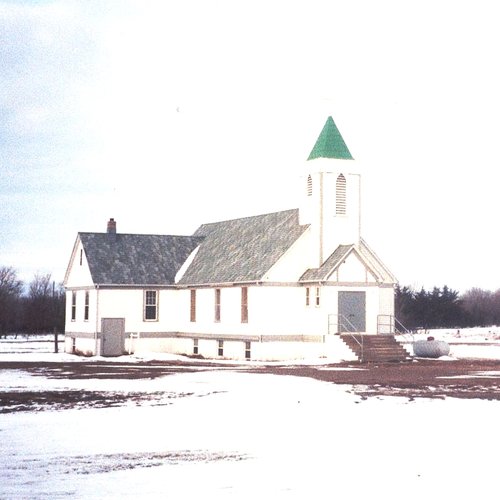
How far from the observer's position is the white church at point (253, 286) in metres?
48.3

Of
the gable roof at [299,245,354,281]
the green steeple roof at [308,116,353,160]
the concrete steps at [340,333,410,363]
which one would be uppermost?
the green steeple roof at [308,116,353,160]

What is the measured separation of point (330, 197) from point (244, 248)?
6.68 meters

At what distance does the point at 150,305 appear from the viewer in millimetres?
55844

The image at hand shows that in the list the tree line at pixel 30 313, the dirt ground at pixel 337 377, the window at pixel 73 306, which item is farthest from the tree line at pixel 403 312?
the dirt ground at pixel 337 377

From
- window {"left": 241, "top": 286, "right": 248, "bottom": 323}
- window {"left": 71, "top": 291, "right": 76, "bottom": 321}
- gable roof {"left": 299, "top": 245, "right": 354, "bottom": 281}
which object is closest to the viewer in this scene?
gable roof {"left": 299, "top": 245, "right": 354, "bottom": 281}

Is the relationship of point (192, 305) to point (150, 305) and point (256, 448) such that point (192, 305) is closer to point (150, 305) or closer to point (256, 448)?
point (150, 305)

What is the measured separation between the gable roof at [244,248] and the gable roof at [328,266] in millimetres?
1771

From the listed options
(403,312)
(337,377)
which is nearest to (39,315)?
(403,312)

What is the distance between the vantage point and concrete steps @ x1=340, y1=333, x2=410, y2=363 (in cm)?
4594

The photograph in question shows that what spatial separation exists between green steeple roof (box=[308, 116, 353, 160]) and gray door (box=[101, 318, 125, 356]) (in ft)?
47.8

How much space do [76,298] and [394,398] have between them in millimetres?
34827

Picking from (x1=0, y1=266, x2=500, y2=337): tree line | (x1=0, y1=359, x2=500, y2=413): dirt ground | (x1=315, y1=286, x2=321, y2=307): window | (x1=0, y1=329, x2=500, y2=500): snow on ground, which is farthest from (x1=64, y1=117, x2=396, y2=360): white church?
(x1=0, y1=266, x2=500, y2=337): tree line

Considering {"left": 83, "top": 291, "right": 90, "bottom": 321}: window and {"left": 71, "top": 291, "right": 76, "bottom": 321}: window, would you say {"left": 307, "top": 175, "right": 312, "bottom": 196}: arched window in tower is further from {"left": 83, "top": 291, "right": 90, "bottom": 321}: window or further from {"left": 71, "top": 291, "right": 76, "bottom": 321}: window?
{"left": 71, "top": 291, "right": 76, "bottom": 321}: window

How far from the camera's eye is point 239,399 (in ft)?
83.1
